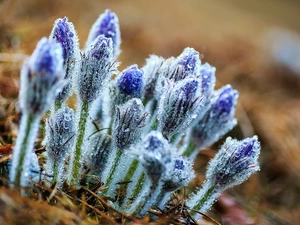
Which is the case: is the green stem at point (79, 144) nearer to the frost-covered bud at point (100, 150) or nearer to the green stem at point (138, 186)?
the frost-covered bud at point (100, 150)

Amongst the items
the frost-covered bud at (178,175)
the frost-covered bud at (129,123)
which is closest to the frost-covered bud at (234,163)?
the frost-covered bud at (178,175)

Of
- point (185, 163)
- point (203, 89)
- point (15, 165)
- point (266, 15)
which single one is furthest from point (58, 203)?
point (266, 15)

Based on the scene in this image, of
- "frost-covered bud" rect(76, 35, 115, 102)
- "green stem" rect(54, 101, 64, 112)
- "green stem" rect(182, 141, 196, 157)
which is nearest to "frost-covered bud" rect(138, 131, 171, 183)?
"frost-covered bud" rect(76, 35, 115, 102)

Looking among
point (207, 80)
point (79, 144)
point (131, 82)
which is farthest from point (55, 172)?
point (207, 80)

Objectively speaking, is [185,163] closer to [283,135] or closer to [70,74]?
[70,74]

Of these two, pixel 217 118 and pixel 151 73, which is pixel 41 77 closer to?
pixel 151 73

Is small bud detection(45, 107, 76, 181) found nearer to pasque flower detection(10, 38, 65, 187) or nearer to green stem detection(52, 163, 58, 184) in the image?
green stem detection(52, 163, 58, 184)
